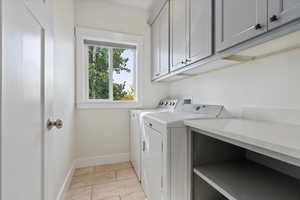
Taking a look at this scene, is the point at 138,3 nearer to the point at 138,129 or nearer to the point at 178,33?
the point at 178,33

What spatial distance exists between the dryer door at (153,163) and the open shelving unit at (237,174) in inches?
11.0

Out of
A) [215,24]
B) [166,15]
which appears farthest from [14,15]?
[166,15]

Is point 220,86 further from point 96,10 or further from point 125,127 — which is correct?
point 96,10

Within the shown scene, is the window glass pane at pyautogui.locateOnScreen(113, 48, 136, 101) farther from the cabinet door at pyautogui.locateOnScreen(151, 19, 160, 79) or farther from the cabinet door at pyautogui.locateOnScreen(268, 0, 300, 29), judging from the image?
the cabinet door at pyautogui.locateOnScreen(268, 0, 300, 29)

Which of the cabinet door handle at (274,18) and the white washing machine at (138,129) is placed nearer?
the cabinet door handle at (274,18)

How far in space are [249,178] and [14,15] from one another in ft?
4.81

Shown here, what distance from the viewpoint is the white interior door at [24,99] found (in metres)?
0.53

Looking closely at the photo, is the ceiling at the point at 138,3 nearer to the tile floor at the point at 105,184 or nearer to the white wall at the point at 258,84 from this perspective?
the white wall at the point at 258,84

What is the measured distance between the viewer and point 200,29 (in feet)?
4.19

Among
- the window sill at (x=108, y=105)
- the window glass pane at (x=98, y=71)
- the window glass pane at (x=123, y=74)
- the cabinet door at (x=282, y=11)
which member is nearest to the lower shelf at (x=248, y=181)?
the cabinet door at (x=282, y=11)

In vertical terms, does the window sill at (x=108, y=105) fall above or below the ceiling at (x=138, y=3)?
below

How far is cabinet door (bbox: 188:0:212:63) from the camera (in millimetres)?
1171

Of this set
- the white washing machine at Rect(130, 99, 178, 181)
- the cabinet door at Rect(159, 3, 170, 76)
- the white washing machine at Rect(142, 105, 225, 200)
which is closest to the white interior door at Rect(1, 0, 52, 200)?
the white washing machine at Rect(142, 105, 225, 200)

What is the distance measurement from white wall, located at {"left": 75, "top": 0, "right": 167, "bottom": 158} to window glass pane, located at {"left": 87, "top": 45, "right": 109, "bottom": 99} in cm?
30
